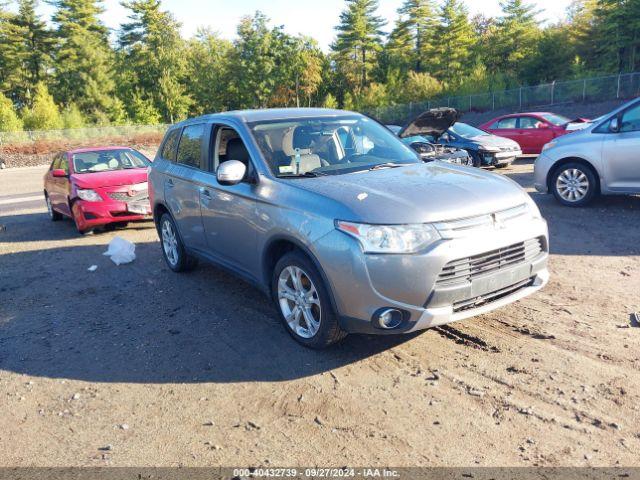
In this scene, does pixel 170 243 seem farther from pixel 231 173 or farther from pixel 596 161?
pixel 596 161

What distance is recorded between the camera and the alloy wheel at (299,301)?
4.13 meters

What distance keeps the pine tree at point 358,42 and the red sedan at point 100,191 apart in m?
65.8

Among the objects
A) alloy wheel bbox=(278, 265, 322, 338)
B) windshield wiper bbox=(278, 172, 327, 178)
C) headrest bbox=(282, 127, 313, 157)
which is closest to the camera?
alloy wheel bbox=(278, 265, 322, 338)

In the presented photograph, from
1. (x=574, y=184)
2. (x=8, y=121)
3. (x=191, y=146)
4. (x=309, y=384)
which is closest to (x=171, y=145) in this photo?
(x=191, y=146)

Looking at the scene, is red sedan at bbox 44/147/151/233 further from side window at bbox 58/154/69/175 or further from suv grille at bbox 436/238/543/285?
suv grille at bbox 436/238/543/285

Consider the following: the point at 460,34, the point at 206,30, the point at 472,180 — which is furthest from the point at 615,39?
the point at 206,30

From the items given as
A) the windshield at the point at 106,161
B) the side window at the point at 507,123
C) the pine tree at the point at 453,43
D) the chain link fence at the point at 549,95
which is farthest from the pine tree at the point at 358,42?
the windshield at the point at 106,161

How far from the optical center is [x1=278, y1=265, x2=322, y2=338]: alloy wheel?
13.5 feet

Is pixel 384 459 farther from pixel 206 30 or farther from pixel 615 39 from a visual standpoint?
pixel 206 30

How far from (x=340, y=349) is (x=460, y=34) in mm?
66451

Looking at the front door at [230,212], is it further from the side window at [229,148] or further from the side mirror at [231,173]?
the side mirror at [231,173]

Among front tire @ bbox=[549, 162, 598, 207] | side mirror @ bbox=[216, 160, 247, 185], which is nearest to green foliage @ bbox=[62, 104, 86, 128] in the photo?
front tire @ bbox=[549, 162, 598, 207]

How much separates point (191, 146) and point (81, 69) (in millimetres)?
68848

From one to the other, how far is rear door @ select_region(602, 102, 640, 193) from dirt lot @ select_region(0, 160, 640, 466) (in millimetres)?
2651
